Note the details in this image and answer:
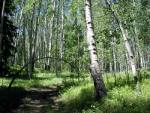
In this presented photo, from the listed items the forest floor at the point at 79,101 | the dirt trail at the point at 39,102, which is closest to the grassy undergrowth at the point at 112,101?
the forest floor at the point at 79,101

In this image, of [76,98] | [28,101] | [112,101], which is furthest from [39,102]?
[112,101]

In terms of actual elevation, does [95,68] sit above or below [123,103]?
above

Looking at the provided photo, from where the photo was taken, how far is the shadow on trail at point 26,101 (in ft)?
45.4

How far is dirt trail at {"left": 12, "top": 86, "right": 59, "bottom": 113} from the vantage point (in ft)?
45.7

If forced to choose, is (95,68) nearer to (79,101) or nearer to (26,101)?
(79,101)

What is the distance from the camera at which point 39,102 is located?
16062 millimetres

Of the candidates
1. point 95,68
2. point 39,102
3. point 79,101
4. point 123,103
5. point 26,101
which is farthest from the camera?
point 39,102

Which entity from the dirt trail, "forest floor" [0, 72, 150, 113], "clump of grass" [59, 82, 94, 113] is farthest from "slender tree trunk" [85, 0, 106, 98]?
the dirt trail

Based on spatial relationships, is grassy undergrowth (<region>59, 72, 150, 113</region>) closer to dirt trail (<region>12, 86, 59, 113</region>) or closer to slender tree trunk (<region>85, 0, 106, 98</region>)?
slender tree trunk (<region>85, 0, 106, 98</region>)

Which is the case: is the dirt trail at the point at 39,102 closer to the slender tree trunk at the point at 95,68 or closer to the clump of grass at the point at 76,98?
the clump of grass at the point at 76,98

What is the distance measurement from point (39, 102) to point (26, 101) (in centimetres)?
65

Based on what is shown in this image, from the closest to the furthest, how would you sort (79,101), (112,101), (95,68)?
(112,101) < (95,68) < (79,101)

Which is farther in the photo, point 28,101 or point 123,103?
point 28,101

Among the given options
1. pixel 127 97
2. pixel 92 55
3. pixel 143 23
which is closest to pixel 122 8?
pixel 92 55
